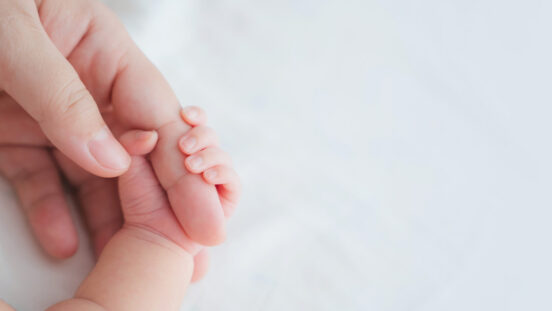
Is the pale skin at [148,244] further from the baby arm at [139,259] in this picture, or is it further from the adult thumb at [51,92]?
the adult thumb at [51,92]

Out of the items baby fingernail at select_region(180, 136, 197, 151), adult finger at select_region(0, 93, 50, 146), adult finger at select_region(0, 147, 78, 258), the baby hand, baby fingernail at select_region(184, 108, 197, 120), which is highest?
baby fingernail at select_region(184, 108, 197, 120)

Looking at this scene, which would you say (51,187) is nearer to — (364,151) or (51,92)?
(51,92)

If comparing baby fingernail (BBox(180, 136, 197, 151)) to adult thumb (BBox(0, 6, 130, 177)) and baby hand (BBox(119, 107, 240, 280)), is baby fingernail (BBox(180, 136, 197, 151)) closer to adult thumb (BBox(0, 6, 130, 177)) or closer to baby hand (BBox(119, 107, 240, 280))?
baby hand (BBox(119, 107, 240, 280))

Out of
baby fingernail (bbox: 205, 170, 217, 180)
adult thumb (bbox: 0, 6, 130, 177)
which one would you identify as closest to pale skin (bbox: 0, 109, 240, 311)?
baby fingernail (bbox: 205, 170, 217, 180)

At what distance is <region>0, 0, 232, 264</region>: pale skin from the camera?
0.64 metres

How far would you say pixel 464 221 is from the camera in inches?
36.9

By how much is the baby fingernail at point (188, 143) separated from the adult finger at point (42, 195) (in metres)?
0.20

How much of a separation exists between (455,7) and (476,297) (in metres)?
0.73

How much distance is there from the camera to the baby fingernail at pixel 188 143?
764 millimetres

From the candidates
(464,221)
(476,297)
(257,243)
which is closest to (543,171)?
(464,221)

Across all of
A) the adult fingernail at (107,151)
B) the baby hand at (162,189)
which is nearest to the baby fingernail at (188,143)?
the baby hand at (162,189)

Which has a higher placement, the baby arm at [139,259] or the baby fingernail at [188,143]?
the baby fingernail at [188,143]

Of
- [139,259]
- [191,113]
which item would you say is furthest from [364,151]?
[139,259]

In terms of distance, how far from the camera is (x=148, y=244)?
74cm
